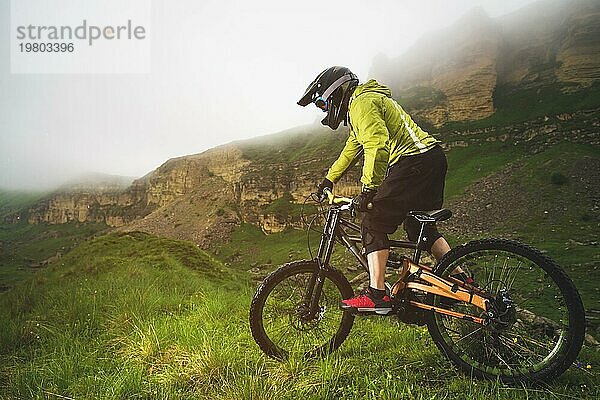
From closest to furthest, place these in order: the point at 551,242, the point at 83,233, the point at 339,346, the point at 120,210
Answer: the point at 339,346 → the point at 551,242 → the point at 83,233 → the point at 120,210

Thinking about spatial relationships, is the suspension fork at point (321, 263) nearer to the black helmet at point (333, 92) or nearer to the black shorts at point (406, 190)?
the black shorts at point (406, 190)

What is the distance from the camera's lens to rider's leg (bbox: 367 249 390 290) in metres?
4.03

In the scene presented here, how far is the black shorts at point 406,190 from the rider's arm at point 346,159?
2.82ft

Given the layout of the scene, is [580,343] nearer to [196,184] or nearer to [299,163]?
[299,163]

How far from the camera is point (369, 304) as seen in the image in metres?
4.10

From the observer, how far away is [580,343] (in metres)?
3.38

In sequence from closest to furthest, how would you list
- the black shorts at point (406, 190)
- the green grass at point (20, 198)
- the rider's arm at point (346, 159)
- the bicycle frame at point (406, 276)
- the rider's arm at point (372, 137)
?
the bicycle frame at point (406, 276) → the rider's arm at point (372, 137) → the black shorts at point (406, 190) → the rider's arm at point (346, 159) → the green grass at point (20, 198)

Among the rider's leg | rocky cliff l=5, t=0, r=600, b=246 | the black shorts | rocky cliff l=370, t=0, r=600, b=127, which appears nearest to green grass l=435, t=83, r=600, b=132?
rocky cliff l=5, t=0, r=600, b=246

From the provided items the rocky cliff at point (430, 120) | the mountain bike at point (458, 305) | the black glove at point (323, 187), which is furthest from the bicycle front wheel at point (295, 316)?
the rocky cliff at point (430, 120)

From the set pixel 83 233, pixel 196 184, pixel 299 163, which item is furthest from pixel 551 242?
pixel 83 233

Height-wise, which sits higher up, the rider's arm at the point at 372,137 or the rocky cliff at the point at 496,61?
the rocky cliff at the point at 496,61

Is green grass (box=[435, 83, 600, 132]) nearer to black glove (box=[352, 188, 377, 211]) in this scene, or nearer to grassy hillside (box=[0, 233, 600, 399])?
grassy hillside (box=[0, 233, 600, 399])

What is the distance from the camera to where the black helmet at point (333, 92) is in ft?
15.0

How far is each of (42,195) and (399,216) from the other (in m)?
191
